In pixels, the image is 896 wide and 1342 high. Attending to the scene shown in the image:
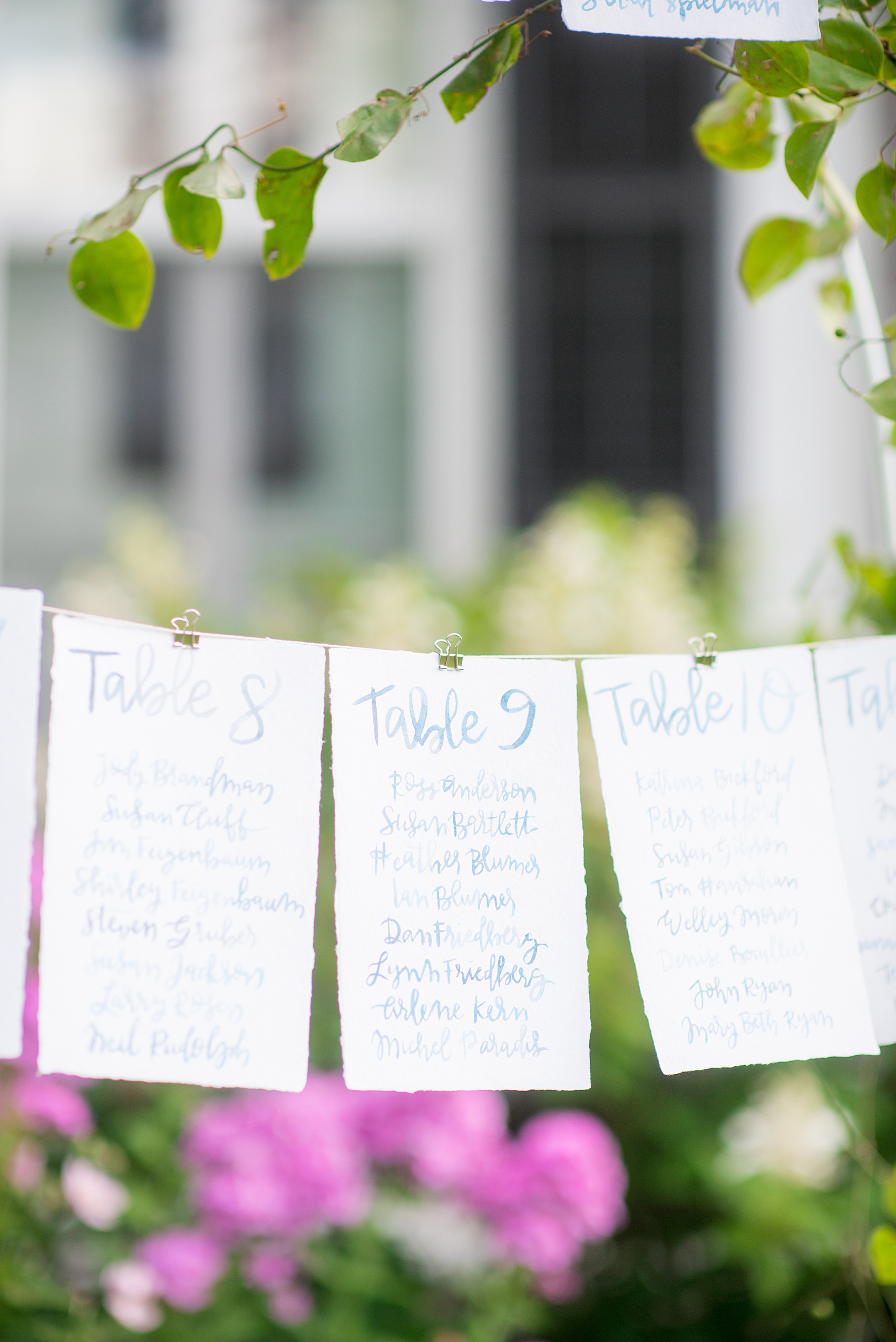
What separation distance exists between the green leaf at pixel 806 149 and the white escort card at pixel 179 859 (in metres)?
0.42

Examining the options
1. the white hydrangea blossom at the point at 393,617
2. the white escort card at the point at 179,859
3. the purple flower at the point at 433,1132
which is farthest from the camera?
the white hydrangea blossom at the point at 393,617

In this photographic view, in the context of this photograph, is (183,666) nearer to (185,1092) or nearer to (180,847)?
(180,847)

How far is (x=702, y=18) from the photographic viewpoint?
68 cm

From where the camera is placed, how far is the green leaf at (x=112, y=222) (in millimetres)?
722

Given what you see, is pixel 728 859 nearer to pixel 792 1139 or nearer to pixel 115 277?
pixel 115 277

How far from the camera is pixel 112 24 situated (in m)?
3.02

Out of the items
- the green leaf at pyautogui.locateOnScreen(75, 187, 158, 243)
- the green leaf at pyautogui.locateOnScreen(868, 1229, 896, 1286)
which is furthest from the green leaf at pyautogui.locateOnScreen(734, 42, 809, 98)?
the green leaf at pyautogui.locateOnScreen(868, 1229, 896, 1286)

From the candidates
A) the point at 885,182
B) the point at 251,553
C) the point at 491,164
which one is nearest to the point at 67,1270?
the point at 885,182

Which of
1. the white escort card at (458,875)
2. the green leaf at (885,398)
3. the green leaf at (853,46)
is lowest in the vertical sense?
the white escort card at (458,875)

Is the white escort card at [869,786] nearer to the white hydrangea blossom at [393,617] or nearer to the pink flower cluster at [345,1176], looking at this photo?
the pink flower cluster at [345,1176]

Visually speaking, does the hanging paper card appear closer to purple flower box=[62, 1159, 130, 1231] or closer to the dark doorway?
purple flower box=[62, 1159, 130, 1231]

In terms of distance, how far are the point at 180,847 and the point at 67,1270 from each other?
108 cm

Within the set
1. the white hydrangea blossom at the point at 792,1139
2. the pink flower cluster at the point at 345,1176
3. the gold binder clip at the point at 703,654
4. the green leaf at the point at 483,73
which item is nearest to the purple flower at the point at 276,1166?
the pink flower cluster at the point at 345,1176

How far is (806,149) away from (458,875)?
1.62 ft
